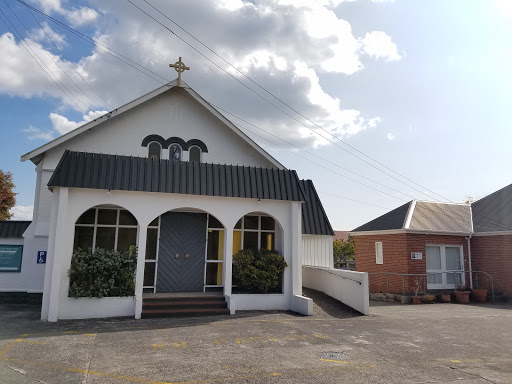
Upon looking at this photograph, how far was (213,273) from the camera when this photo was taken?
14617 millimetres

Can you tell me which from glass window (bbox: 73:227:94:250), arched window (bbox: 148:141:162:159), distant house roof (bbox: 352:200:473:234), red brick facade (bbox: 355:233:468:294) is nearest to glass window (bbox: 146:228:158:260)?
glass window (bbox: 73:227:94:250)

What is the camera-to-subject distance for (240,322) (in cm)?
1123

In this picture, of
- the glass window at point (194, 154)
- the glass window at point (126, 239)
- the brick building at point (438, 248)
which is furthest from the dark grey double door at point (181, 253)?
the brick building at point (438, 248)

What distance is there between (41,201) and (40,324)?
20.4 feet

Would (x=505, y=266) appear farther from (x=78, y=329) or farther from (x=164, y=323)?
(x=78, y=329)

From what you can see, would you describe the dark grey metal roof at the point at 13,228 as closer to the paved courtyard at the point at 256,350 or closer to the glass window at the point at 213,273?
the paved courtyard at the point at 256,350

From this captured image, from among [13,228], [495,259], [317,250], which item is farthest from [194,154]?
[495,259]

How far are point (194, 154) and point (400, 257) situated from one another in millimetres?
11245

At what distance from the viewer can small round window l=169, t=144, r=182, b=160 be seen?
16.4m

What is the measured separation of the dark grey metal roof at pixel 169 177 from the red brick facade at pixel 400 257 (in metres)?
8.24

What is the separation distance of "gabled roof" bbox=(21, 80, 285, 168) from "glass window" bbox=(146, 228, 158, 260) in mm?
4926

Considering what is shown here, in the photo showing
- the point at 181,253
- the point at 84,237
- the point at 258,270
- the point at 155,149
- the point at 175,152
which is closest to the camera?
the point at 258,270

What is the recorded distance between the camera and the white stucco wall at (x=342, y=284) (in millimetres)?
13312

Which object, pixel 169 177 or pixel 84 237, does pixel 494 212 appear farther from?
pixel 84 237
